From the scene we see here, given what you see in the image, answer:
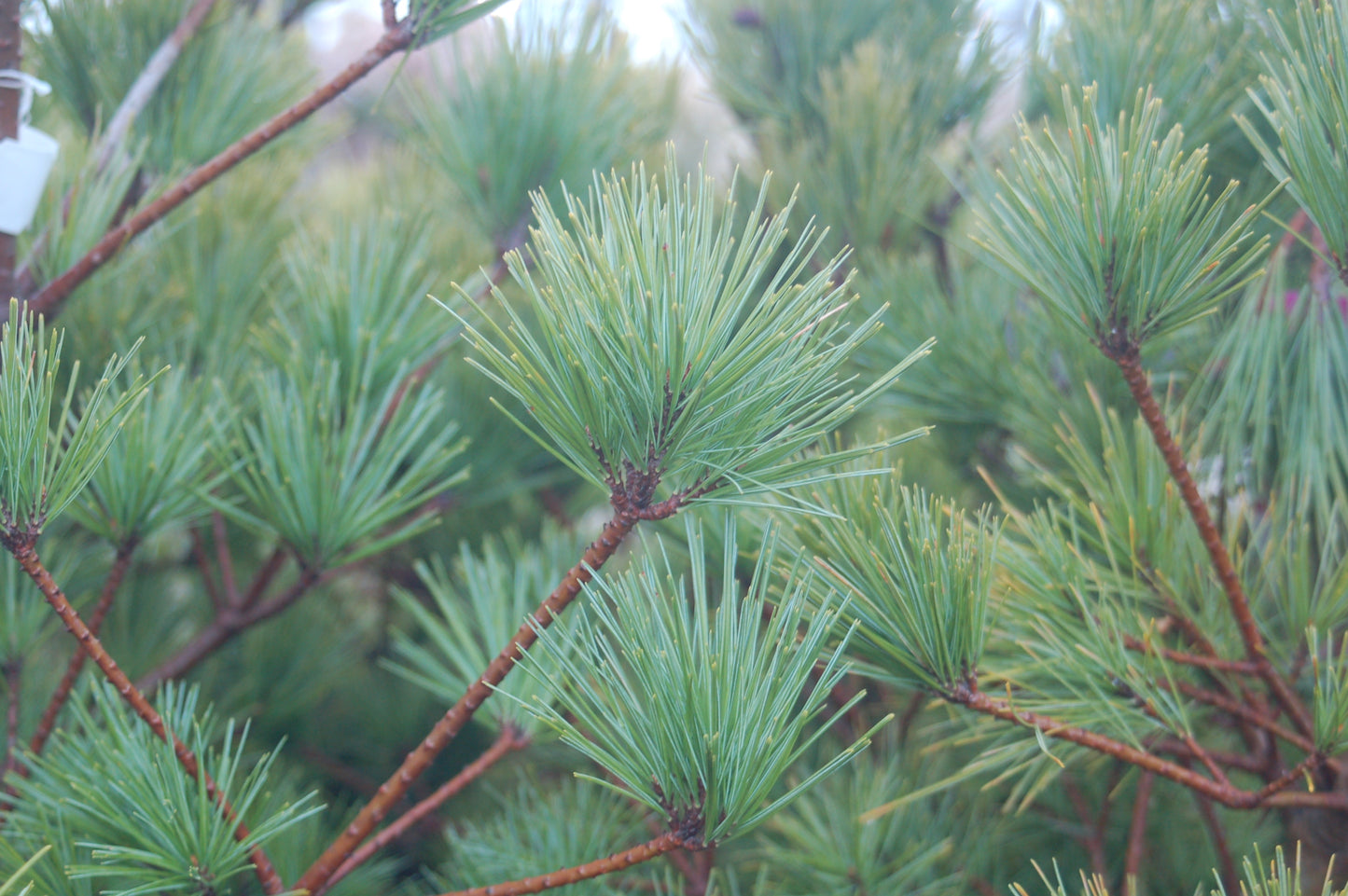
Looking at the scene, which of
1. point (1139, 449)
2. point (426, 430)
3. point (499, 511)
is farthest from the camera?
point (499, 511)

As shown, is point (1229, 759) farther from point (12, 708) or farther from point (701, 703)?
point (12, 708)

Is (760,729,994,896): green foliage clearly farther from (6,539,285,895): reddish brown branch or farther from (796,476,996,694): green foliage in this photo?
(6,539,285,895): reddish brown branch

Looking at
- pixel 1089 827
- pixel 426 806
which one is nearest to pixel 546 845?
pixel 426 806

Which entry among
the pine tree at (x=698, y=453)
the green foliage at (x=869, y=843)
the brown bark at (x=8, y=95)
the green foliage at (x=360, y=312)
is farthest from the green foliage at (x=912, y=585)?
the brown bark at (x=8, y=95)

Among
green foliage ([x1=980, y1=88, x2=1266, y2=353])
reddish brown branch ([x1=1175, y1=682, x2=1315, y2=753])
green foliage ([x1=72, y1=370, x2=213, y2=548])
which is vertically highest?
green foliage ([x1=980, y1=88, x2=1266, y2=353])

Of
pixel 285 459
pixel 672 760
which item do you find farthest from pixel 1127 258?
pixel 285 459

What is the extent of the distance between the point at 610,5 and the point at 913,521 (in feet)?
1.37

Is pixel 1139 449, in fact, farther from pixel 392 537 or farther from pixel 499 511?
pixel 499 511

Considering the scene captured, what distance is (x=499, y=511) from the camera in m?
0.71

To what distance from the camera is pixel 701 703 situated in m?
0.27

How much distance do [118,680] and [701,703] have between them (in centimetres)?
19

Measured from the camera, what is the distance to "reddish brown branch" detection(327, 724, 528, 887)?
326mm

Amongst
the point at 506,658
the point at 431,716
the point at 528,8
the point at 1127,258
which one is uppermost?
the point at 528,8

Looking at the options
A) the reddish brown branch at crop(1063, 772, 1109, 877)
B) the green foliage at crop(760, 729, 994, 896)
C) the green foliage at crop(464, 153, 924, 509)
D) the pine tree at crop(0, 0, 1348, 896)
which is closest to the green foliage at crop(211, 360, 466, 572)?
the pine tree at crop(0, 0, 1348, 896)
